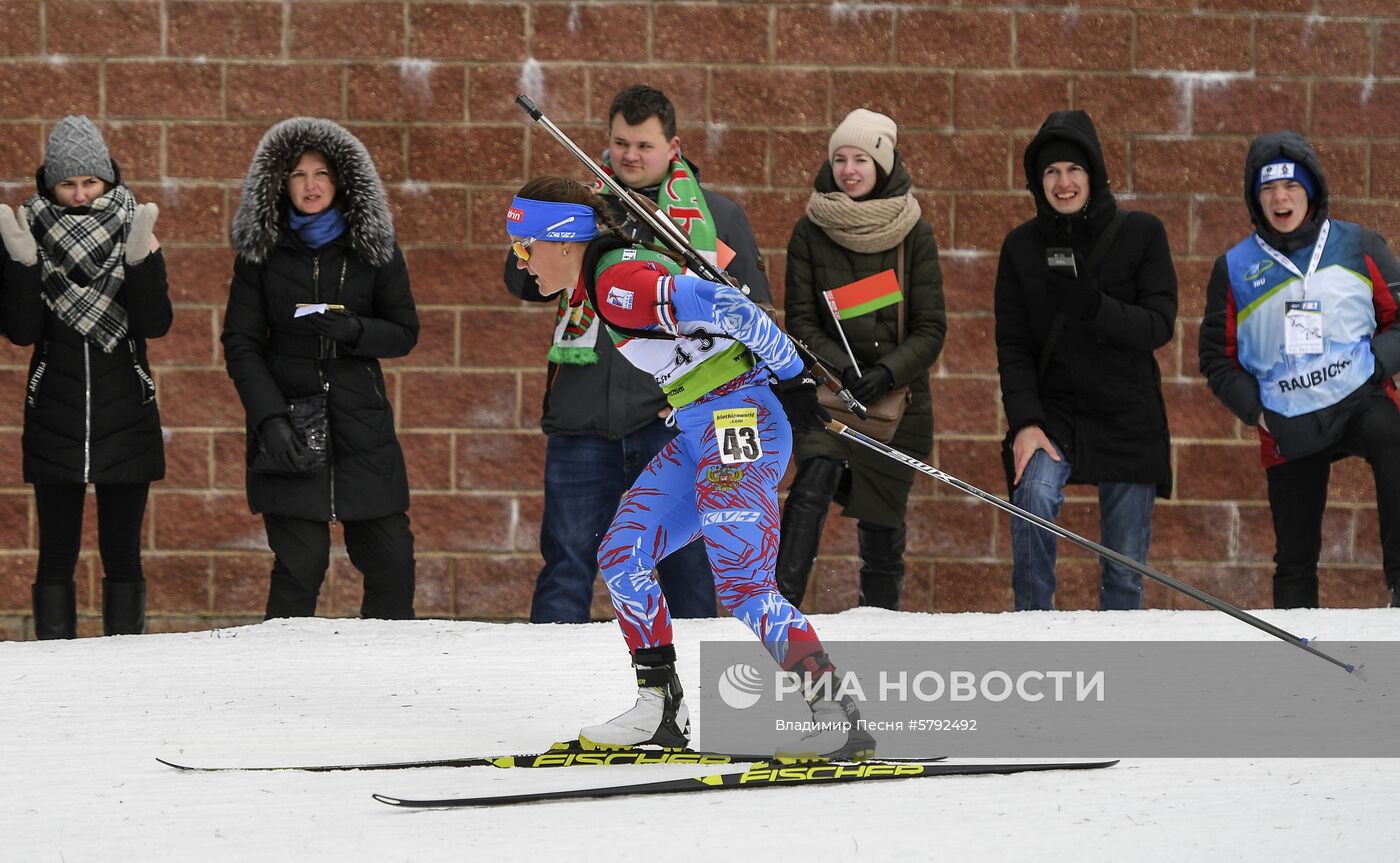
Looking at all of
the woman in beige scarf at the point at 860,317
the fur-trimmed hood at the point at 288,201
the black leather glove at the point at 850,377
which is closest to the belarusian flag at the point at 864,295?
the woman in beige scarf at the point at 860,317

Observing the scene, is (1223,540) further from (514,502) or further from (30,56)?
(30,56)

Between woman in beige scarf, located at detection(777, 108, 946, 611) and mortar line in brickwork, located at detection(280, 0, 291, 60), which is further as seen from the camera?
mortar line in brickwork, located at detection(280, 0, 291, 60)

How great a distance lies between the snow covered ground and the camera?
3514mm

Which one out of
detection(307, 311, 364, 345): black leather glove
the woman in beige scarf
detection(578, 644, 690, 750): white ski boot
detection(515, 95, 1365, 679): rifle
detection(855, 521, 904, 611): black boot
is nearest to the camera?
detection(515, 95, 1365, 679): rifle

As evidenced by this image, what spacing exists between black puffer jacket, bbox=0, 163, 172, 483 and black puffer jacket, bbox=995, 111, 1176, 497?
9.12ft

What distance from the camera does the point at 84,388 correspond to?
5.80 metres

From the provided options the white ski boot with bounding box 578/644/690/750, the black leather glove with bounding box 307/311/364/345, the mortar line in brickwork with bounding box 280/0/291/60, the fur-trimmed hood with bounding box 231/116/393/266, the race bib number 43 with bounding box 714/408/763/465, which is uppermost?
the mortar line in brickwork with bounding box 280/0/291/60

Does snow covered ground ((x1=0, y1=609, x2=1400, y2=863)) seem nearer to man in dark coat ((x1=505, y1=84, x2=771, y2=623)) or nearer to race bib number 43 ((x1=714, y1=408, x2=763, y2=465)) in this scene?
man in dark coat ((x1=505, y1=84, x2=771, y2=623))

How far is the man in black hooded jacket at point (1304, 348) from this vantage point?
5.92 m

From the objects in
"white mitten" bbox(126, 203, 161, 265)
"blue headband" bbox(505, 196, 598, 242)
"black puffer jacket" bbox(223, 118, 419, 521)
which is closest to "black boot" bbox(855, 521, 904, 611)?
"black puffer jacket" bbox(223, 118, 419, 521)

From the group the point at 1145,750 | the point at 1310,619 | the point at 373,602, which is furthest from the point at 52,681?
the point at 1310,619

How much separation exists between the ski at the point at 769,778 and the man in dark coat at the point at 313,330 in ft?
6.79

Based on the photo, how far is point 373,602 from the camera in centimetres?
616

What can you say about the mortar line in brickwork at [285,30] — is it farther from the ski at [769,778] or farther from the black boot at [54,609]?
the ski at [769,778]
